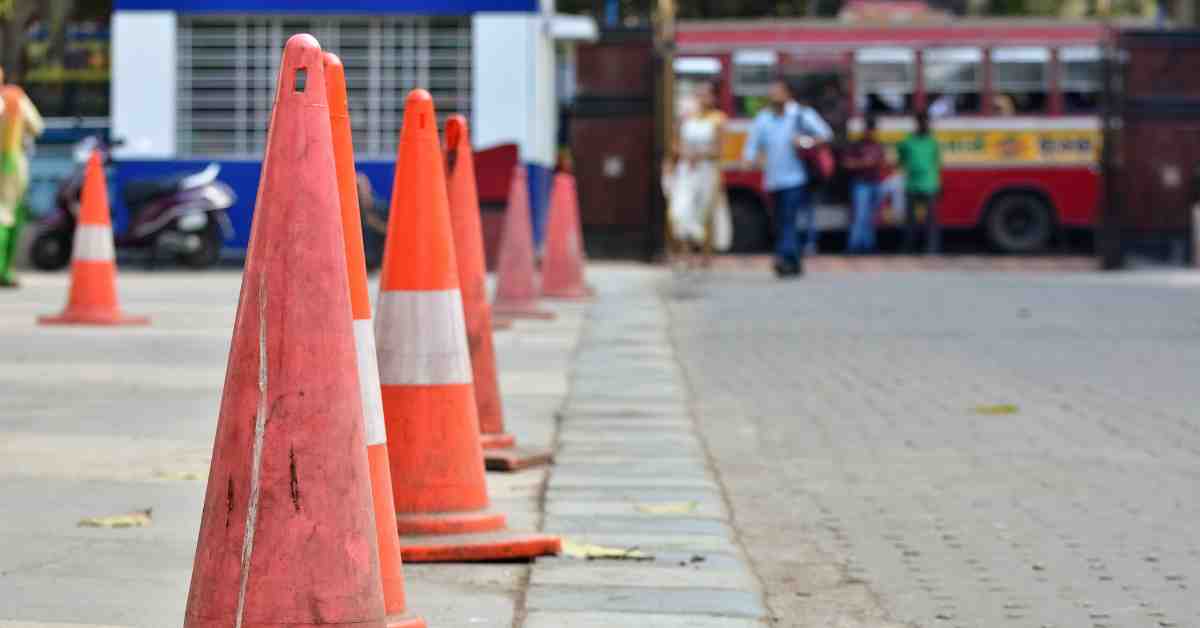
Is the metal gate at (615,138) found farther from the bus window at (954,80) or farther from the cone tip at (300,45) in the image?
the cone tip at (300,45)

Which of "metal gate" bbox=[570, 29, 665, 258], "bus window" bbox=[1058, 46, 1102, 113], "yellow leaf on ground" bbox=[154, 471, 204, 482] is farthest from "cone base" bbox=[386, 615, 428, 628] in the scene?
"bus window" bbox=[1058, 46, 1102, 113]

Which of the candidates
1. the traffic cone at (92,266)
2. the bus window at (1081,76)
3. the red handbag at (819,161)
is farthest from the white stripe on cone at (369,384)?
the bus window at (1081,76)

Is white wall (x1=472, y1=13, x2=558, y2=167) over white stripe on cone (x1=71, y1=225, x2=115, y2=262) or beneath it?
over

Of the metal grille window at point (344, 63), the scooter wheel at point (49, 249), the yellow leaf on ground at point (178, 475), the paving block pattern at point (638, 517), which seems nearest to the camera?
the paving block pattern at point (638, 517)

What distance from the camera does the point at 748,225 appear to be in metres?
28.2

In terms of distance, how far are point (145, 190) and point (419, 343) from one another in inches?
616

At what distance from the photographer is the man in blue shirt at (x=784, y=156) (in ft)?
65.9

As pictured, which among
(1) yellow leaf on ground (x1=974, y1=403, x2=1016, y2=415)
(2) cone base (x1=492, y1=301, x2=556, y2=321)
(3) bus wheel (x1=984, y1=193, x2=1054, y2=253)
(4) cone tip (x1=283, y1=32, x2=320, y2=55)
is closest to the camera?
(4) cone tip (x1=283, y1=32, x2=320, y2=55)

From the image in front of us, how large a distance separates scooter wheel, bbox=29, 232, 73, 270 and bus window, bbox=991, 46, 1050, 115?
1271 centimetres

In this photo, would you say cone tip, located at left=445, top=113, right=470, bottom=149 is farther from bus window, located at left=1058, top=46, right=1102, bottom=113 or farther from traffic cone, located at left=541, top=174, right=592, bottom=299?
bus window, located at left=1058, top=46, right=1102, bottom=113

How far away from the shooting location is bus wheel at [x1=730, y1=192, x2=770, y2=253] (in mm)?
28000

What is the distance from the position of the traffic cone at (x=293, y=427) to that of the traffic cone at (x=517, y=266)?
30.4ft

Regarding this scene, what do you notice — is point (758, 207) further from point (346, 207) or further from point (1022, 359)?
point (346, 207)

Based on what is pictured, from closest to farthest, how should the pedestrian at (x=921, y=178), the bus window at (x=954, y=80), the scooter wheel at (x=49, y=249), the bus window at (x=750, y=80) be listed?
the scooter wheel at (x=49, y=249) → the pedestrian at (x=921, y=178) → the bus window at (x=954, y=80) → the bus window at (x=750, y=80)
